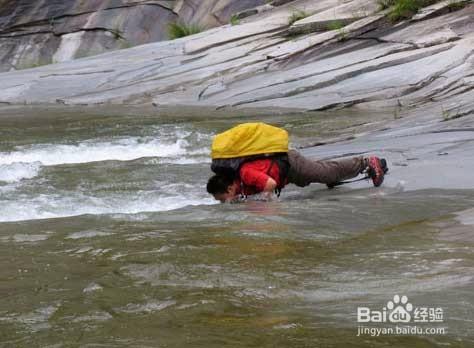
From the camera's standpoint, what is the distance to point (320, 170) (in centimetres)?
689

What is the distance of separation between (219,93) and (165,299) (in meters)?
12.7

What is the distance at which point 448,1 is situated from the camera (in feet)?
53.8

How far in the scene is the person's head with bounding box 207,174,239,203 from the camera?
662cm

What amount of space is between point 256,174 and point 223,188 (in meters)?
0.32

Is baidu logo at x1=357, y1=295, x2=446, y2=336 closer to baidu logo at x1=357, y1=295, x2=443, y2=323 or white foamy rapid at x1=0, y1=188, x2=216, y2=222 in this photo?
baidu logo at x1=357, y1=295, x2=443, y2=323

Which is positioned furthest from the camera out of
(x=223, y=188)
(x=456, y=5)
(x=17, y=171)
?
(x=456, y=5)

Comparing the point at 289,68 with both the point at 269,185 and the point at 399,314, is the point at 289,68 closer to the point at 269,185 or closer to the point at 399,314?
the point at 269,185

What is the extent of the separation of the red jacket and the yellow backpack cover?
8 cm

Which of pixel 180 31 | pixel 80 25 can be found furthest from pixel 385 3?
pixel 80 25

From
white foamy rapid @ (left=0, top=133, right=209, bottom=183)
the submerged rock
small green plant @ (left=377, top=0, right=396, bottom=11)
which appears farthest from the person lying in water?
small green plant @ (left=377, top=0, right=396, bottom=11)

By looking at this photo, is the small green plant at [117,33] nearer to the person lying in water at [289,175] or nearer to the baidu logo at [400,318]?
the person lying in water at [289,175]

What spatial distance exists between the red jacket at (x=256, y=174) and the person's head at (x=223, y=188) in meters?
0.07

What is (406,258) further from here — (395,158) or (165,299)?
(395,158)

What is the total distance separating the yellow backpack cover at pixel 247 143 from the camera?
652 centimetres
